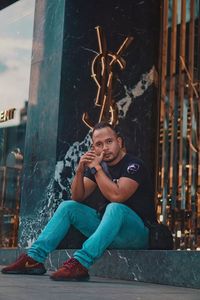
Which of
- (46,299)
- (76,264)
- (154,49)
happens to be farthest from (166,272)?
(154,49)

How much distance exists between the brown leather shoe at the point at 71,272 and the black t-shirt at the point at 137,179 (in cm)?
89

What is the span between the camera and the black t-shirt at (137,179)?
4.18 meters

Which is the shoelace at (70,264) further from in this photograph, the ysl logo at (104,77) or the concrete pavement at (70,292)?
the ysl logo at (104,77)

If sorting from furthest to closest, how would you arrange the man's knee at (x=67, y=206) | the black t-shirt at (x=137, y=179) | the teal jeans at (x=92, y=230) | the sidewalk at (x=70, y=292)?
the black t-shirt at (x=137, y=179) < the man's knee at (x=67, y=206) < the teal jeans at (x=92, y=230) < the sidewalk at (x=70, y=292)

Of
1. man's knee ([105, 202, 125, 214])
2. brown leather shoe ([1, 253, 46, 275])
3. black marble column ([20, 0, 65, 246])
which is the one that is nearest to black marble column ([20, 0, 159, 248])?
black marble column ([20, 0, 65, 246])

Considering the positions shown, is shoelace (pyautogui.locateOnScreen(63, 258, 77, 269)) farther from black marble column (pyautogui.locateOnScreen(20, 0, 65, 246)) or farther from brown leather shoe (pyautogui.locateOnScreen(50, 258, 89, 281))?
black marble column (pyautogui.locateOnScreen(20, 0, 65, 246))

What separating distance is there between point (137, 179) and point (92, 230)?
0.50 metres

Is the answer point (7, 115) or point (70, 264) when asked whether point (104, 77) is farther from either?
point (70, 264)

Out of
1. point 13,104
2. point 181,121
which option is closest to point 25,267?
point 13,104

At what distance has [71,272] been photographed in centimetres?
341

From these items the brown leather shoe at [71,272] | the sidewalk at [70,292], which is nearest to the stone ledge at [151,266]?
the sidewalk at [70,292]

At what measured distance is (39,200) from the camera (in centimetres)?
498

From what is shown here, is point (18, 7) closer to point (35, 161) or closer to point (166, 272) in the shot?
point (35, 161)

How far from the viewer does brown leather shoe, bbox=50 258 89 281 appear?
134 inches
